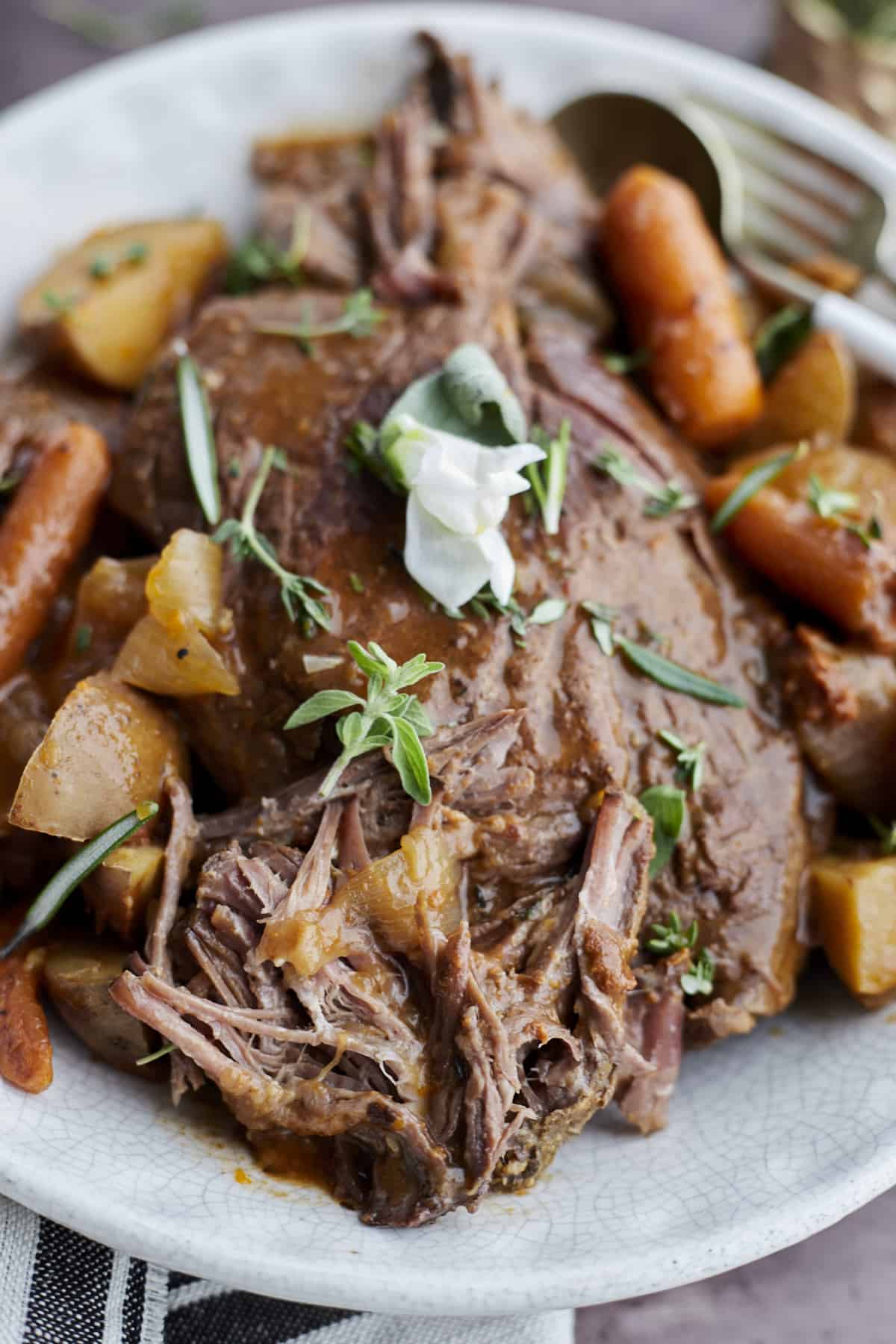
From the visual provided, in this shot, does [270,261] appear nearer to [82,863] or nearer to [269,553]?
→ [269,553]

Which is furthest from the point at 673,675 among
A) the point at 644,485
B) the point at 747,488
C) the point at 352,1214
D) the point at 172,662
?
the point at 352,1214

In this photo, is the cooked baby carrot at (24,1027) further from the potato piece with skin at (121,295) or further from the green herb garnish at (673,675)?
the potato piece with skin at (121,295)

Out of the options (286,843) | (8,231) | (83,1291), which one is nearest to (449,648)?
(286,843)

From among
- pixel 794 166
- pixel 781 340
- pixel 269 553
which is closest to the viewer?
pixel 269 553

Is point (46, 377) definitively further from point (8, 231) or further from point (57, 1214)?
point (57, 1214)

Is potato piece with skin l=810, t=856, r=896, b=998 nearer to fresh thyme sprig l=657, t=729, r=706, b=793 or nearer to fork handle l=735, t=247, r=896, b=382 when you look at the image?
fresh thyme sprig l=657, t=729, r=706, b=793

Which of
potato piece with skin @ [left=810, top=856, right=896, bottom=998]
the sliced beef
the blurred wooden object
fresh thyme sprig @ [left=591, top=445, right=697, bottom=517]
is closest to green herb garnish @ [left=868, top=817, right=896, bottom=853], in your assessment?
potato piece with skin @ [left=810, top=856, right=896, bottom=998]

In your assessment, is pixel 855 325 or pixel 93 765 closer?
pixel 93 765
